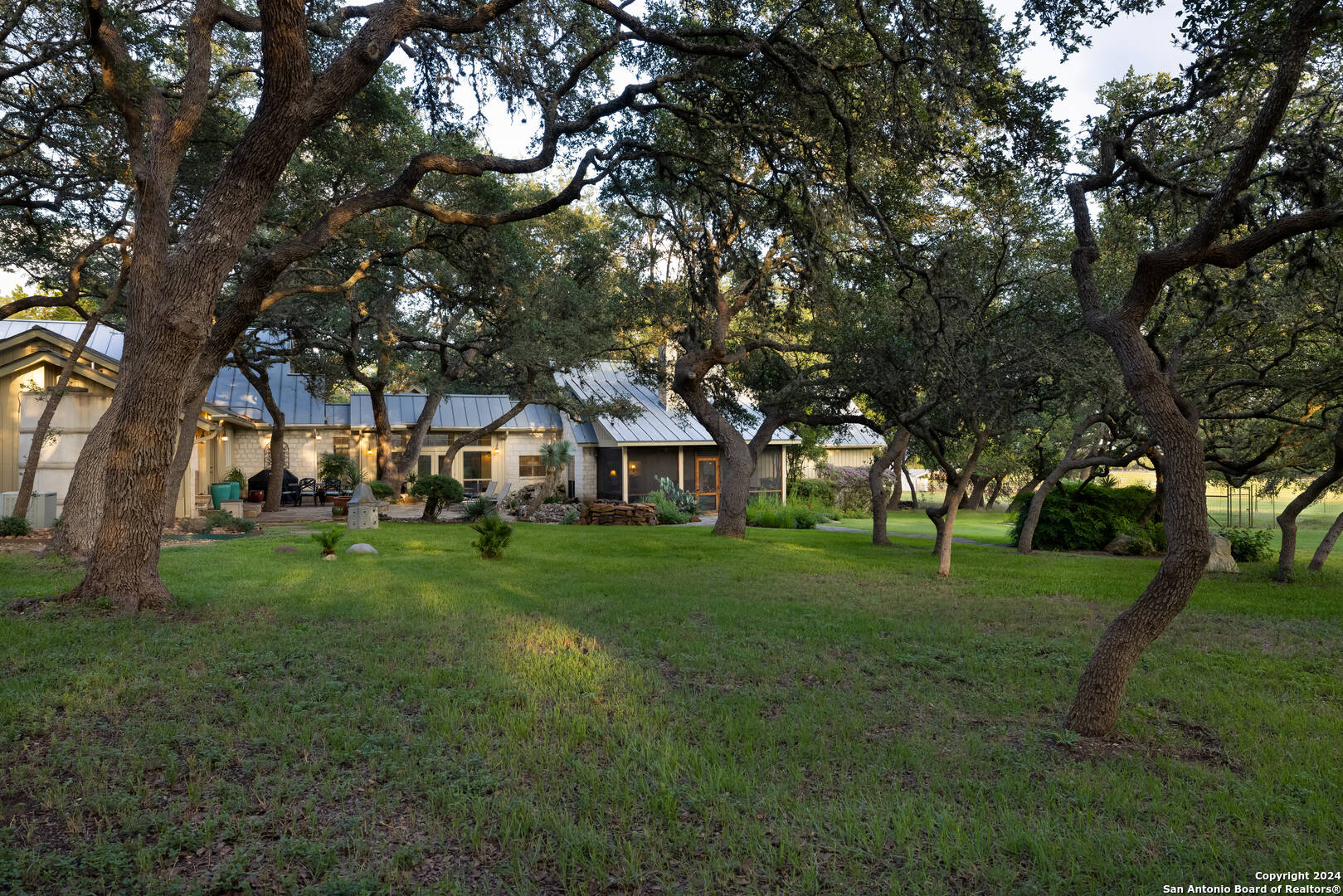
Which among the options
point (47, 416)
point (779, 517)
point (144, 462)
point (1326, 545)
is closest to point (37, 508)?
point (47, 416)

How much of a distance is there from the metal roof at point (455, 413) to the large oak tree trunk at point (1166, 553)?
85.2 ft

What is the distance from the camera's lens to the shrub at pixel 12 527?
534 inches

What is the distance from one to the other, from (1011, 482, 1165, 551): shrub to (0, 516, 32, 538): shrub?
64.9 ft

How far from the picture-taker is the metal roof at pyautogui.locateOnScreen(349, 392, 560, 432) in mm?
29766

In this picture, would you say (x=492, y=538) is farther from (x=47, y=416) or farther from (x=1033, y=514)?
(x=1033, y=514)

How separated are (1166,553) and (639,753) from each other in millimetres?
3332

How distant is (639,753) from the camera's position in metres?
4.27

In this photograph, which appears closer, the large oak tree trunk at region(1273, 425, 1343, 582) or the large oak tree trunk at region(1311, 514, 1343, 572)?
the large oak tree trunk at region(1273, 425, 1343, 582)

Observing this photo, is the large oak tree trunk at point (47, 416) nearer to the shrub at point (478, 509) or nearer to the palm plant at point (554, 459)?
the shrub at point (478, 509)

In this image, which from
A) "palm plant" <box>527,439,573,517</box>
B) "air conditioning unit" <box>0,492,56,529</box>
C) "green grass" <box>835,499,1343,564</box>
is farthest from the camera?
"palm plant" <box>527,439,573,517</box>

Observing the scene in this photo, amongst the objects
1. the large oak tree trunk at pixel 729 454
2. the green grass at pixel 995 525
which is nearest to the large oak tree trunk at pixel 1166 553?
the large oak tree trunk at pixel 729 454

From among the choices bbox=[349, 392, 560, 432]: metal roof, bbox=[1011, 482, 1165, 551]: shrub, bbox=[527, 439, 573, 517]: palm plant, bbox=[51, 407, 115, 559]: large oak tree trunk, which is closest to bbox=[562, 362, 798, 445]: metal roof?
bbox=[527, 439, 573, 517]: palm plant

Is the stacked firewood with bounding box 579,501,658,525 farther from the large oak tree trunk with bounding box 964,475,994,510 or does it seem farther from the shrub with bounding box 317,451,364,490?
the large oak tree trunk with bounding box 964,475,994,510

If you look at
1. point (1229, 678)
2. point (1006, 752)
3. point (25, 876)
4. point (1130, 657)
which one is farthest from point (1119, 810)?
point (25, 876)
